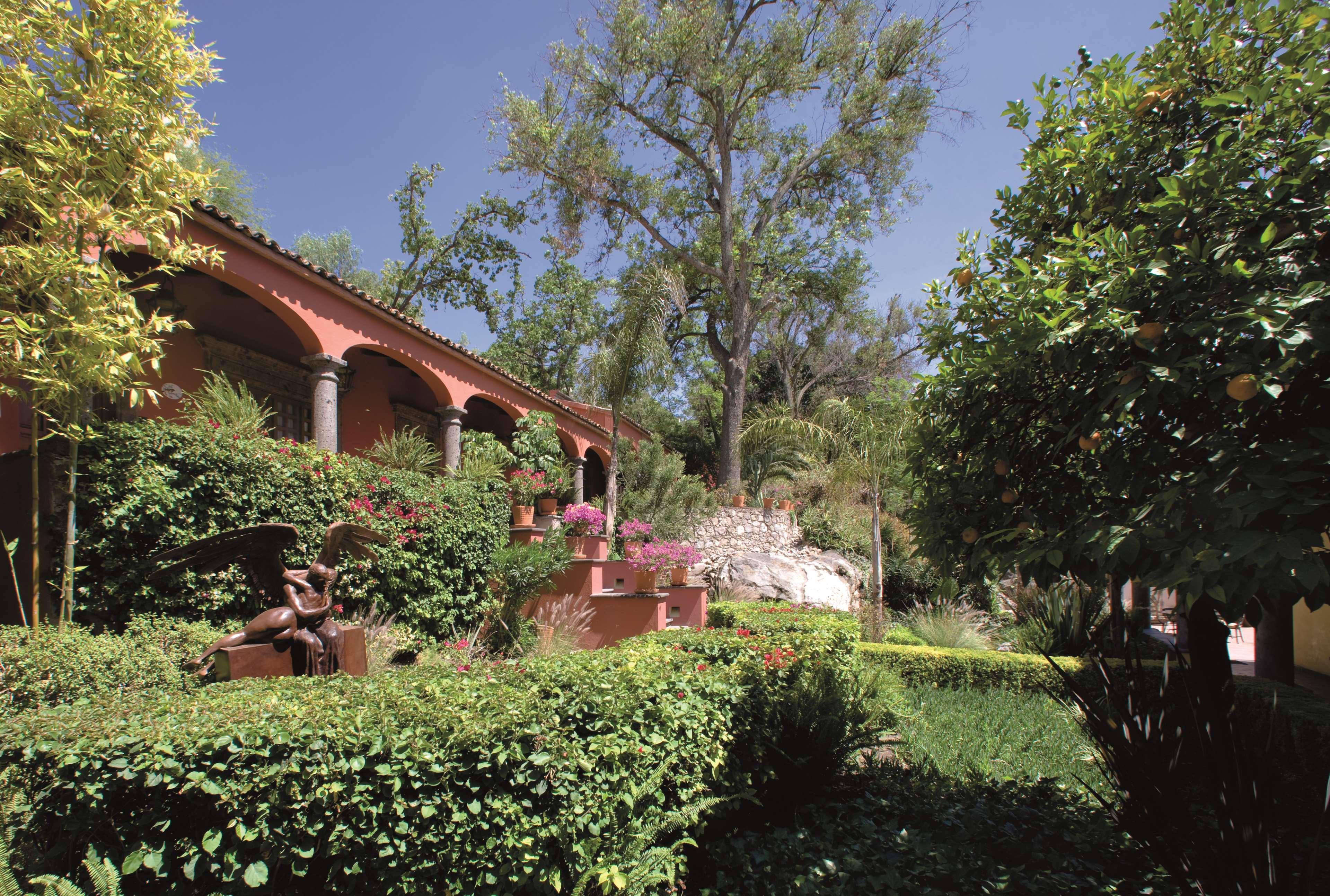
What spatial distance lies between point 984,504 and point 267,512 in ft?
18.9

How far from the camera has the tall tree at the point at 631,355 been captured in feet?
39.4

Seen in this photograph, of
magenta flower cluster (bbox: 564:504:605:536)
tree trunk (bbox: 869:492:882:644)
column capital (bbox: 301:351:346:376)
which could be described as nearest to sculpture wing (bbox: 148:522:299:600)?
column capital (bbox: 301:351:346:376)

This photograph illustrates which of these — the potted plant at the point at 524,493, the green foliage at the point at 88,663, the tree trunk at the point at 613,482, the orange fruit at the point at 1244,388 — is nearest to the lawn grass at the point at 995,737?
the orange fruit at the point at 1244,388

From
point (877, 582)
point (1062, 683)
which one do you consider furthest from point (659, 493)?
point (1062, 683)

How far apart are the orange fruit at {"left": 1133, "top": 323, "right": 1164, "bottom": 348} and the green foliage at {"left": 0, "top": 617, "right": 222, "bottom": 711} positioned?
15.2ft

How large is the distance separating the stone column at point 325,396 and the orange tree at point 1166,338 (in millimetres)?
7300

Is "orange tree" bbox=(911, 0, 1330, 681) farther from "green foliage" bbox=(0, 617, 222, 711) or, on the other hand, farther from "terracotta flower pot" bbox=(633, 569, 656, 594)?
"terracotta flower pot" bbox=(633, 569, 656, 594)

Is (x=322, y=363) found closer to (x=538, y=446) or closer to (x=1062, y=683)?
(x=538, y=446)

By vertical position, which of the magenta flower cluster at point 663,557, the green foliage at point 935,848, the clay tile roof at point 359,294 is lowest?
the green foliage at point 935,848

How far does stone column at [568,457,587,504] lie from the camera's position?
14.0 metres

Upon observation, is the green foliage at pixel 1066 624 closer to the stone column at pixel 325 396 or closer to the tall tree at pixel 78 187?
the stone column at pixel 325 396

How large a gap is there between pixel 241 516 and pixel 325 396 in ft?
9.18

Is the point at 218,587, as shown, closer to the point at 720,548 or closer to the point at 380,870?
the point at 380,870

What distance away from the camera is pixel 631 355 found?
1202 centimetres
